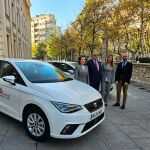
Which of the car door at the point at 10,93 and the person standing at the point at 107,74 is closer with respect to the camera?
the car door at the point at 10,93

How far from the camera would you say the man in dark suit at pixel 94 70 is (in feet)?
24.6

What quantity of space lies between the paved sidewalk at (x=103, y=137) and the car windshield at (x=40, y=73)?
4.02 ft

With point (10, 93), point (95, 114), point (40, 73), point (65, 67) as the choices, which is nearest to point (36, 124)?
point (10, 93)

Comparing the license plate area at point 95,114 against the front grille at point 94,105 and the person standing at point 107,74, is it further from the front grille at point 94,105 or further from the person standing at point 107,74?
the person standing at point 107,74

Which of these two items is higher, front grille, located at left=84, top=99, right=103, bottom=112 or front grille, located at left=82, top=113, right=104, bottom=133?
front grille, located at left=84, top=99, right=103, bottom=112

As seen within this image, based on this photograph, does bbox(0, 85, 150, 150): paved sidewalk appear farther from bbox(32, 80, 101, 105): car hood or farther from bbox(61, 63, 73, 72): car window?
bbox(61, 63, 73, 72): car window

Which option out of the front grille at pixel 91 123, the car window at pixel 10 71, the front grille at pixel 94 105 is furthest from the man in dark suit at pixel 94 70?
the car window at pixel 10 71

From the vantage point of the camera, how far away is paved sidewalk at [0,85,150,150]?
176 inches

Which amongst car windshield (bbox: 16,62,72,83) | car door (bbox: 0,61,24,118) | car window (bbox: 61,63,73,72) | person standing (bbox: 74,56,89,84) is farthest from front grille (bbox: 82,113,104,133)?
car window (bbox: 61,63,73,72)

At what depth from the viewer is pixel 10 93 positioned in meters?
5.29

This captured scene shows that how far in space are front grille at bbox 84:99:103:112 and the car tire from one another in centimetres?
85

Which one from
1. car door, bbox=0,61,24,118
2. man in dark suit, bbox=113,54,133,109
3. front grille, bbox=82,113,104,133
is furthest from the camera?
man in dark suit, bbox=113,54,133,109

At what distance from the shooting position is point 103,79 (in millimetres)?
7918

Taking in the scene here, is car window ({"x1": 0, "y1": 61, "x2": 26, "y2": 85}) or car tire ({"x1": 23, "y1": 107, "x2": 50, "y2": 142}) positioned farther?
car window ({"x1": 0, "y1": 61, "x2": 26, "y2": 85})
